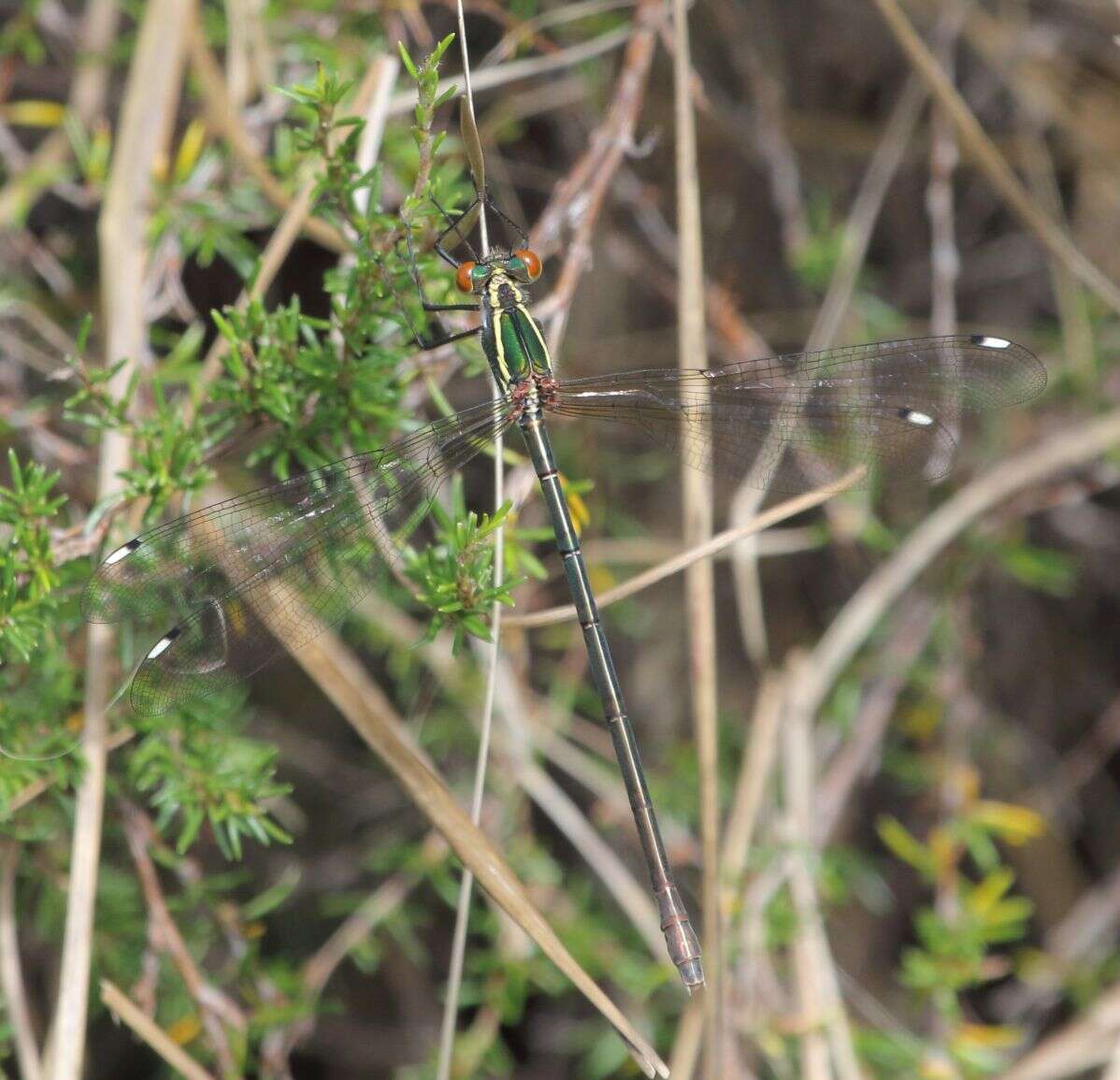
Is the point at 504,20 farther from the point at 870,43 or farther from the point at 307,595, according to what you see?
the point at 870,43

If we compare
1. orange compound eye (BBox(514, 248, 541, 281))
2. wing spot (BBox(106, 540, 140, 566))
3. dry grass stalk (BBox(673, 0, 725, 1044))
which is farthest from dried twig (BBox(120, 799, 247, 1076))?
orange compound eye (BBox(514, 248, 541, 281))

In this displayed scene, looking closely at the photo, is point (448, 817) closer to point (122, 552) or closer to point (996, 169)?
point (122, 552)

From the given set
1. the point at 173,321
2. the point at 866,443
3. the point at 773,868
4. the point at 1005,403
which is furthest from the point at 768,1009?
the point at 173,321

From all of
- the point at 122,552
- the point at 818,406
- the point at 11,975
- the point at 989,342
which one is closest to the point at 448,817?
the point at 122,552

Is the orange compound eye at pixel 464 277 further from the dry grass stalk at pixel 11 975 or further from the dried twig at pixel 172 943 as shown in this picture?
the dry grass stalk at pixel 11 975

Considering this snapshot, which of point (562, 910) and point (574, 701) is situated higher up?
point (574, 701)

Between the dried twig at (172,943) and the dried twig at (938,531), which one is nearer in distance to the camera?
the dried twig at (172,943)

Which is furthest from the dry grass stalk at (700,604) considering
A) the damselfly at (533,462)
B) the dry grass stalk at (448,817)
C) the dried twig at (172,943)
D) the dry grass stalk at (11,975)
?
the dry grass stalk at (11,975)
